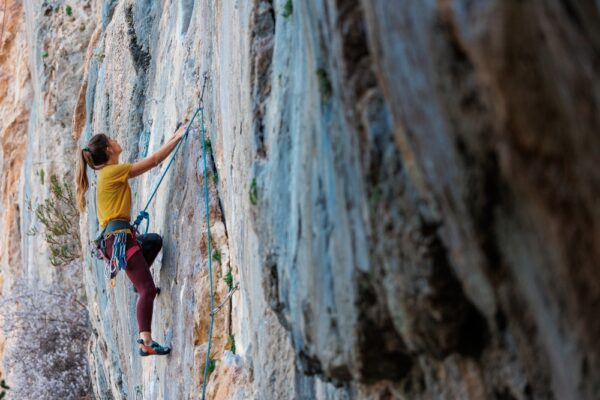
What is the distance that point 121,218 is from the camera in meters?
7.38

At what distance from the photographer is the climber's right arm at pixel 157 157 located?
7.14m

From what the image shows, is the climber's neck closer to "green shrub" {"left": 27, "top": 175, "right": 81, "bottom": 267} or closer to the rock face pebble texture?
the rock face pebble texture

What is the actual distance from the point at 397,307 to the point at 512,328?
510 millimetres

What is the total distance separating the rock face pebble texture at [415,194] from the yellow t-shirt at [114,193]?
5.30ft

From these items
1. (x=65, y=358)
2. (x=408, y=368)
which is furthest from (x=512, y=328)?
(x=65, y=358)

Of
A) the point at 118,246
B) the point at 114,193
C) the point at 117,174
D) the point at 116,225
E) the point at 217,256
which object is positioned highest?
the point at 117,174

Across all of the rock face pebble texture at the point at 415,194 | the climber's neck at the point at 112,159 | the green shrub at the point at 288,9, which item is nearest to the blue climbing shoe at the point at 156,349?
the rock face pebble texture at the point at 415,194

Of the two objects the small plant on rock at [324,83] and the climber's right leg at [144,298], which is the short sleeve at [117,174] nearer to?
the climber's right leg at [144,298]

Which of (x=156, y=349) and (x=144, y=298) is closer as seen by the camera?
(x=156, y=349)

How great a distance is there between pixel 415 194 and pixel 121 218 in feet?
15.8

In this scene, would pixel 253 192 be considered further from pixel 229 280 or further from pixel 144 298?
pixel 144 298

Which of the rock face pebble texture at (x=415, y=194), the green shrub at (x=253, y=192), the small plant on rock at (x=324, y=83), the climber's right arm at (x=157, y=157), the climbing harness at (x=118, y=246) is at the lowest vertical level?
the rock face pebble texture at (x=415, y=194)

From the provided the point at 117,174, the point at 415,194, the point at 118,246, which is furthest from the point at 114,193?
the point at 415,194

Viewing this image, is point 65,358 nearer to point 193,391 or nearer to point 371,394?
point 193,391
